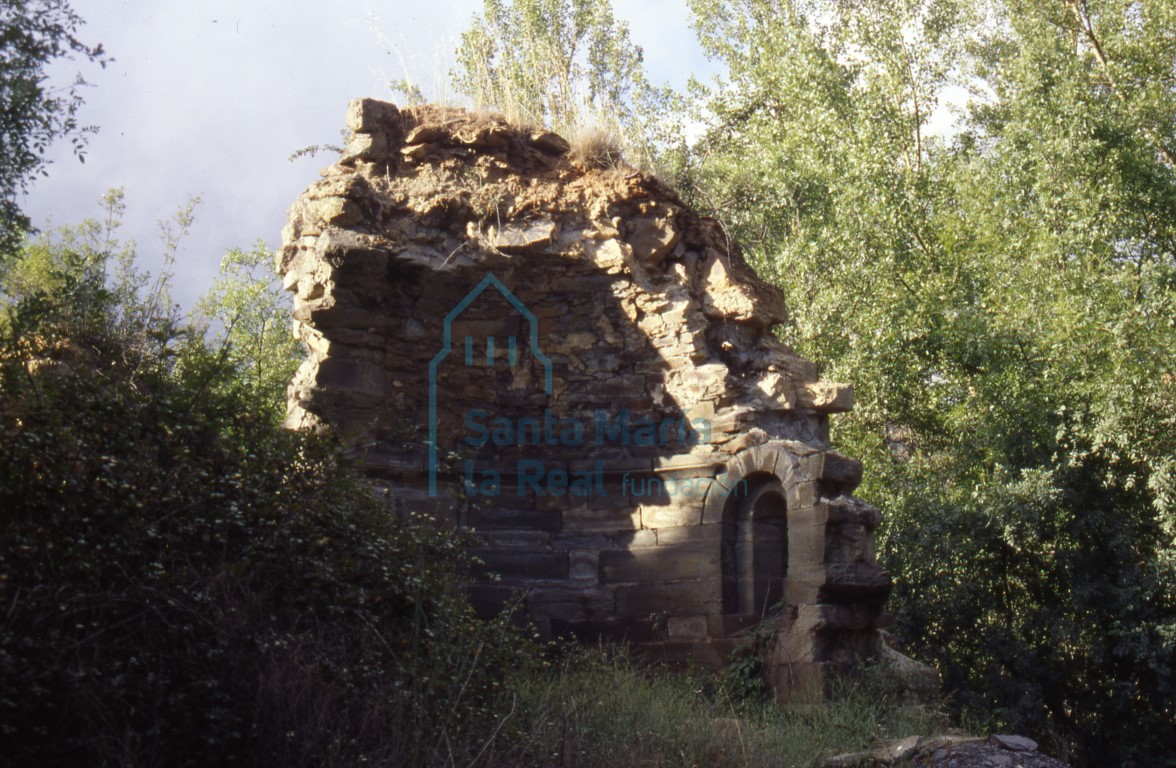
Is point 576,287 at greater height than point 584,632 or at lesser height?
greater

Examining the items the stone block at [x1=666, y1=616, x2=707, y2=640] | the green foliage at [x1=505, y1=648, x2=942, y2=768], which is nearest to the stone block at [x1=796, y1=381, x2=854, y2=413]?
the stone block at [x1=666, y1=616, x2=707, y2=640]

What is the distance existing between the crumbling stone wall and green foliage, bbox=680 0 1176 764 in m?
3.45

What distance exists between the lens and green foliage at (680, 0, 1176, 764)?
41.5ft

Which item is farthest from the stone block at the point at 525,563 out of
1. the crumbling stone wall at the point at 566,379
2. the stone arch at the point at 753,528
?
the stone arch at the point at 753,528

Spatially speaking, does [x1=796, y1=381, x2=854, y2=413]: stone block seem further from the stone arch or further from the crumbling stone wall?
the stone arch

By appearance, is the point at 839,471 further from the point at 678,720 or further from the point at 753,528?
the point at 678,720

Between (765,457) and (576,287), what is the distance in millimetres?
2641

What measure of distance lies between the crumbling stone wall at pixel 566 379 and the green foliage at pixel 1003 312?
345cm

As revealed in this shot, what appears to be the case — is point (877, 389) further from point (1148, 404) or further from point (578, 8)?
point (578, 8)

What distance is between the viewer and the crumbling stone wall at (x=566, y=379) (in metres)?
10.4

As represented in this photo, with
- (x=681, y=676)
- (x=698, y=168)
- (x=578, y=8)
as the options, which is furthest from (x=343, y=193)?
(x=578, y=8)

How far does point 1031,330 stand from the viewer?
14141 mm

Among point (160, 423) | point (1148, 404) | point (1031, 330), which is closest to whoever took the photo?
point (160, 423)

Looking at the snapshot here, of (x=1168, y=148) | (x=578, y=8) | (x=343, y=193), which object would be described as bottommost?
(x=343, y=193)
